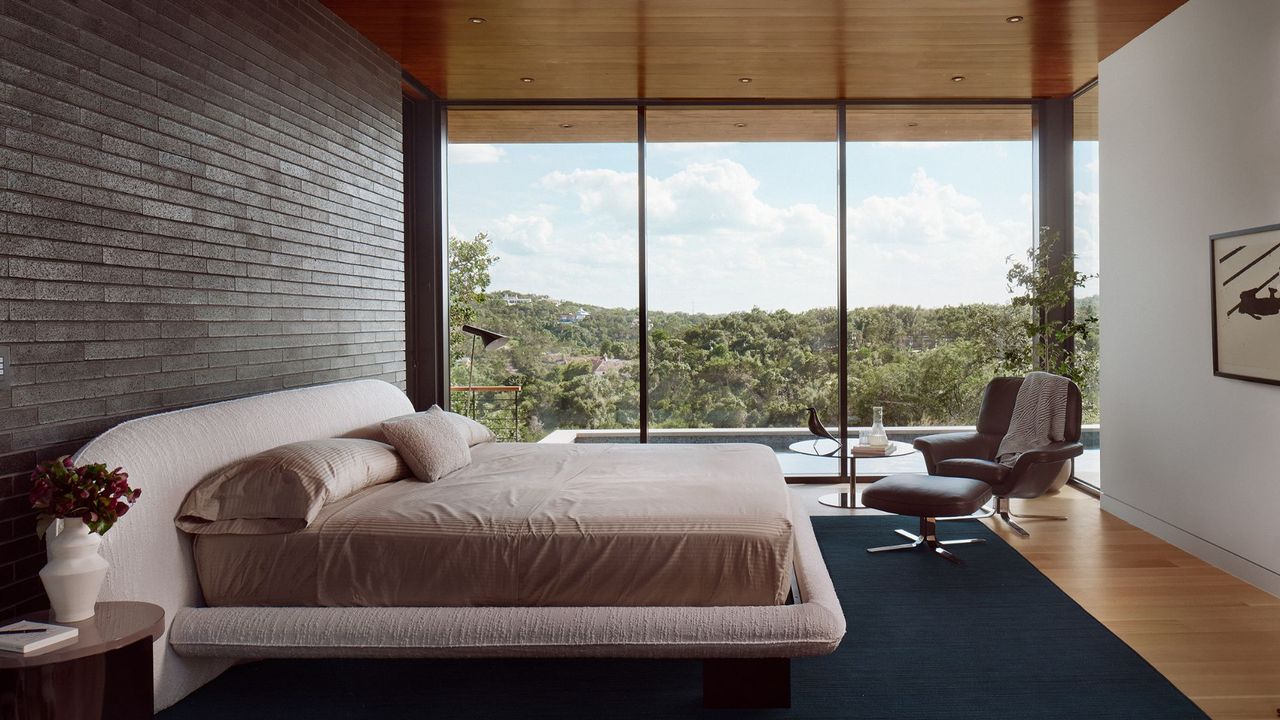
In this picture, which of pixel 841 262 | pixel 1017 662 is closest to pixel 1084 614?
pixel 1017 662

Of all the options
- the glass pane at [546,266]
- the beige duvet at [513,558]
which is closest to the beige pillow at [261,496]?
the beige duvet at [513,558]

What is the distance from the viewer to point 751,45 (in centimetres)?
534

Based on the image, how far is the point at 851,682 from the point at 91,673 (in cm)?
232

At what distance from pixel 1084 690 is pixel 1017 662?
0.92 ft

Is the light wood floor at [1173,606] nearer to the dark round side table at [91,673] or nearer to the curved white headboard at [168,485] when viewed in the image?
the dark round side table at [91,673]

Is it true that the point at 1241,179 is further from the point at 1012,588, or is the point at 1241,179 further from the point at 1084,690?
the point at 1084,690

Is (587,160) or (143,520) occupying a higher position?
(587,160)

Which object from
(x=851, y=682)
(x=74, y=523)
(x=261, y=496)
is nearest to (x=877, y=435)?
(x=851, y=682)

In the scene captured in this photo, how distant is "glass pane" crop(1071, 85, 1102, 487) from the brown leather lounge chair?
0.92 metres

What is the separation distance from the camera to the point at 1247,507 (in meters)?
4.14

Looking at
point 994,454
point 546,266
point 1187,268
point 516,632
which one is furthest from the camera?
point 546,266

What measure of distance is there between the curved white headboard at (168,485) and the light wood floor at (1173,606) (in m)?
3.37

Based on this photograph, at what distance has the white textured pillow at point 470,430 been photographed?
4.57 meters

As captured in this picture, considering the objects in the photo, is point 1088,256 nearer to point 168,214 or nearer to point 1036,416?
point 1036,416
